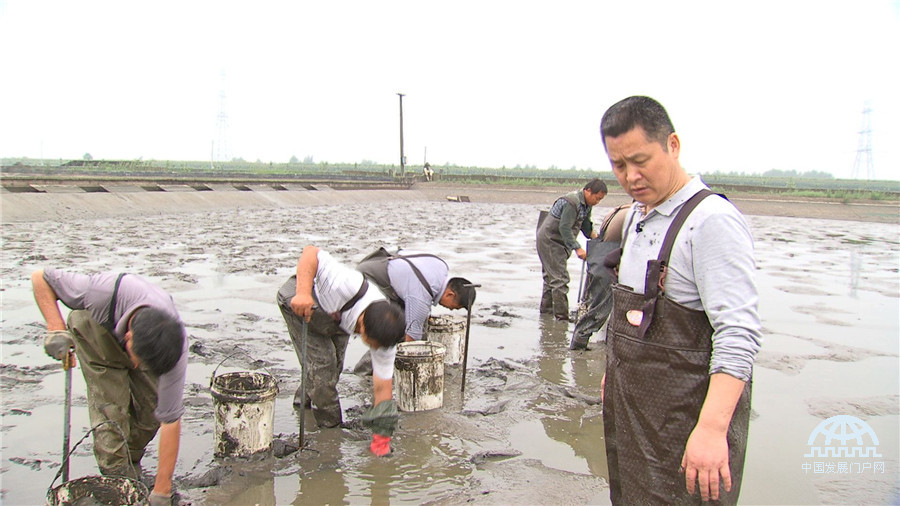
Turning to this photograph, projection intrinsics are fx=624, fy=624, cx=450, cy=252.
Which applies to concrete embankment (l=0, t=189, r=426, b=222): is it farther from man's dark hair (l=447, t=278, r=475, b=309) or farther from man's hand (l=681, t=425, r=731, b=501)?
man's hand (l=681, t=425, r=731, b=501)

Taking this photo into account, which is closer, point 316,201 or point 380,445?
point 380,445

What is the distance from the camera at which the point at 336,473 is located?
4.09 m

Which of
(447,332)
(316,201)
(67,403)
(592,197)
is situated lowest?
(447,332)

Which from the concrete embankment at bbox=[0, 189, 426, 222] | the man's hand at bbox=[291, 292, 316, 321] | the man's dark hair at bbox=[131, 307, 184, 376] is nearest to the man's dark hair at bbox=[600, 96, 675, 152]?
the man's dark hair at bbox=[131, 307, 184, 376]

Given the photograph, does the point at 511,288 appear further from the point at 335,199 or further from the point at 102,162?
the point at 102,162

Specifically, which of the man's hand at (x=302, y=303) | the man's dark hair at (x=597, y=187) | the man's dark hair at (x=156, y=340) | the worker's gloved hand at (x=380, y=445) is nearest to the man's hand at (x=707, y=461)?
the man's dark hair at (x=156, y=340)

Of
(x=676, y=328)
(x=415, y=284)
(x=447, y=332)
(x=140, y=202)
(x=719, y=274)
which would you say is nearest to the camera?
(x=719, y=274)

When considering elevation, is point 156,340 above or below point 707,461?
above

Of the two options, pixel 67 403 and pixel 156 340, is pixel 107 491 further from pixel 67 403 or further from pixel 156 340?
pixel 156 340

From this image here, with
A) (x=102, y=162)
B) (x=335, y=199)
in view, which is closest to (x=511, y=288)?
(x=335, y=199)

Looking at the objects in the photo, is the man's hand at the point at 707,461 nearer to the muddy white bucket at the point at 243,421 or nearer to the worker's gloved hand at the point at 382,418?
the worker's gloved hand at the point at 382,418

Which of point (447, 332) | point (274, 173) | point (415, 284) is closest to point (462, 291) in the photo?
point (415, 284)

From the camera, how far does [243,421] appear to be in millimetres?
4066

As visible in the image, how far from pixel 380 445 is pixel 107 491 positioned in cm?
169
